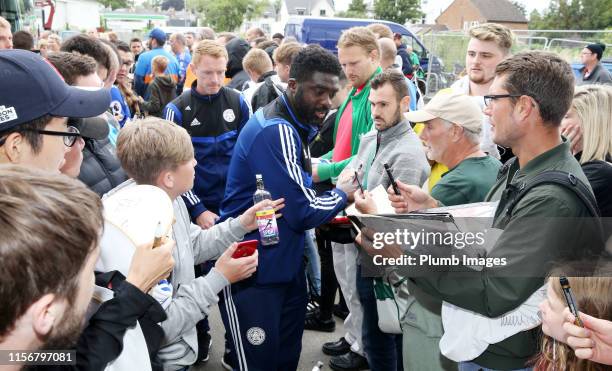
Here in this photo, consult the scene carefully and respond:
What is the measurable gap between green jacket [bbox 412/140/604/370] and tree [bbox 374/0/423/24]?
54.2m

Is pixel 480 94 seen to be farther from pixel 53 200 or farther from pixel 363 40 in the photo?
pixel 53 200

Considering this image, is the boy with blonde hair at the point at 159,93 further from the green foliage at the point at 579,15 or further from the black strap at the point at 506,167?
the green foliage at the point at 579,15

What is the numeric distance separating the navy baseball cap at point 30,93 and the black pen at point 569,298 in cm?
194

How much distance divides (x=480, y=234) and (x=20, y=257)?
1.70m

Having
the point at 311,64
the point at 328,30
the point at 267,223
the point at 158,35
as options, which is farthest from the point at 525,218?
the point at 328,30

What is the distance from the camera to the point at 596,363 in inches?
69.6

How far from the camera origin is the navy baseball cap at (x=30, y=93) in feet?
6.22

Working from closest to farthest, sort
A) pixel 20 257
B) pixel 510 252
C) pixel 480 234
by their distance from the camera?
pixel 20 257, pixel 510 252, pixel 480 234

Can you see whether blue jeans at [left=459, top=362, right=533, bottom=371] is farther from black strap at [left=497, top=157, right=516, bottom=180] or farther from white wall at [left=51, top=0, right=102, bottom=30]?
white wall at [left=51, top=0, right=102, bottom=30]

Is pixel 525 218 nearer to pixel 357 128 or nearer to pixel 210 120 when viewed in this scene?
pixel 357 128

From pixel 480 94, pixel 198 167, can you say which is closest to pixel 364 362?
pixel 198 167

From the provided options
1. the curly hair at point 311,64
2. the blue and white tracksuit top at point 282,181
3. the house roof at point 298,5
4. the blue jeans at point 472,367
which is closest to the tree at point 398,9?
the house roof at point 298,5

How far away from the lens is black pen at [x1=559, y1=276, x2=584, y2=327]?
5.59 ft

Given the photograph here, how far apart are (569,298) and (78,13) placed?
65404 millimetres
